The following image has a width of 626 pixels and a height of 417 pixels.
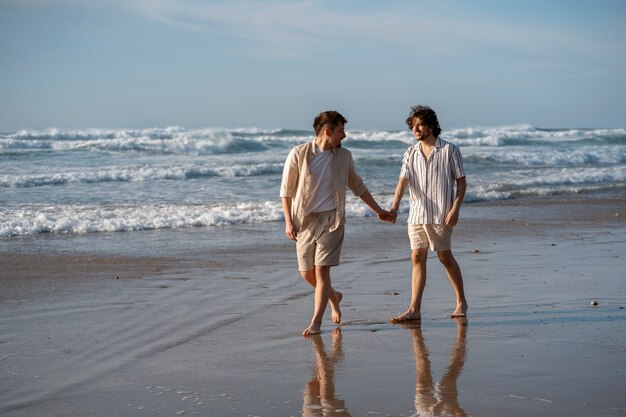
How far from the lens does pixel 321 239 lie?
20.3 ft

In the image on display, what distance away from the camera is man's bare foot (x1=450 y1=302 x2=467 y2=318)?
6555 millimetres

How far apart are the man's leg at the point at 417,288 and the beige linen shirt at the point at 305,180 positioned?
73 centimetres

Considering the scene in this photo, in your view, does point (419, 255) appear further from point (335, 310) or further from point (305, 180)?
point (305, 180)

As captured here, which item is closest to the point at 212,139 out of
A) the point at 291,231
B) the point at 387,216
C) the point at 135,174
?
the point at 135,174

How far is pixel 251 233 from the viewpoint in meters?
12.1

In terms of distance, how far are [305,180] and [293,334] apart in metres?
1.04

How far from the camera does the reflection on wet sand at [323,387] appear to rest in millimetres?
4345

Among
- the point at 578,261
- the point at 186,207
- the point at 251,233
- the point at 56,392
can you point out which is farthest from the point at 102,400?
the point at 186,207

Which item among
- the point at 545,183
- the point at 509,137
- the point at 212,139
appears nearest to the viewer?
the point at 545,183

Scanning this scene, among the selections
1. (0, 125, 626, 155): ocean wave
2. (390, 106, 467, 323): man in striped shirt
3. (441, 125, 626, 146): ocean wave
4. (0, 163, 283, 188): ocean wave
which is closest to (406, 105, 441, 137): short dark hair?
(390, 106, 467, 323): man in striped shirt

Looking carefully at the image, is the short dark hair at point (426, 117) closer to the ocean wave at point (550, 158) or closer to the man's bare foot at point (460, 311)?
the man's bare foot at point (460, 311)

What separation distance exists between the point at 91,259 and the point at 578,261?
16.5 ft

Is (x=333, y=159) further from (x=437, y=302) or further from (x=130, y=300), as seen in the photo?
(x=130, y=300)

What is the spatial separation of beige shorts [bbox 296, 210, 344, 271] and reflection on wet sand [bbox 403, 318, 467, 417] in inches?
30.6
